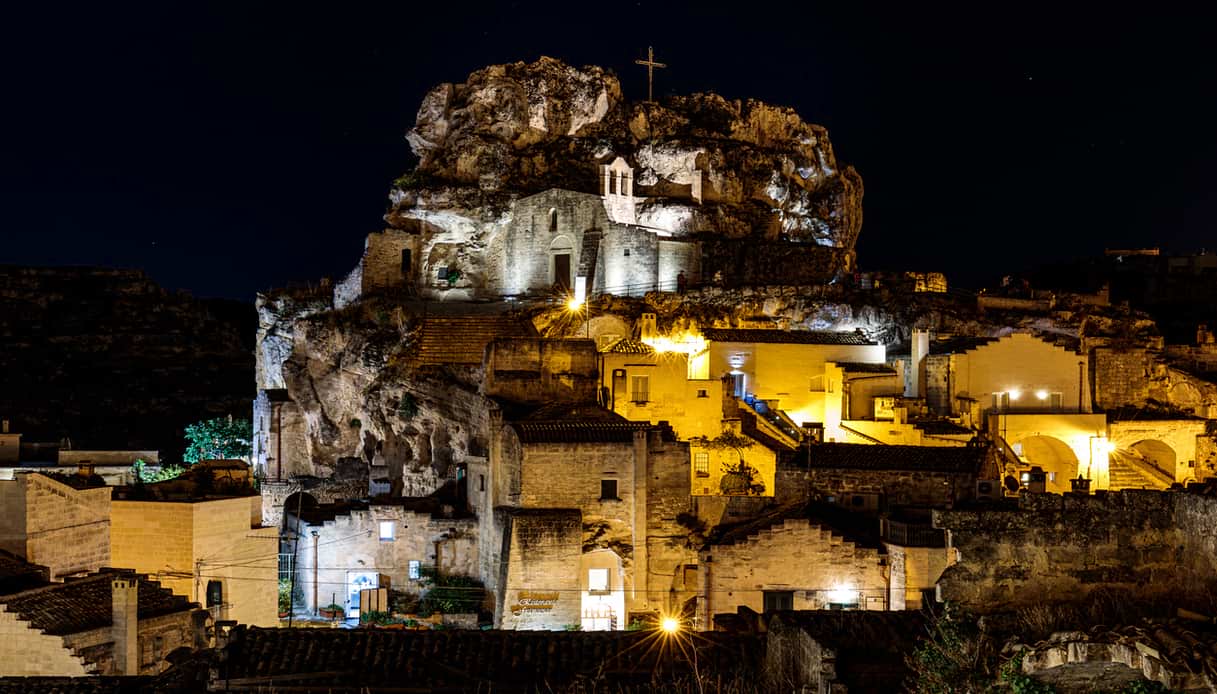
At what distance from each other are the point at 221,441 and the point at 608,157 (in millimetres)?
22196

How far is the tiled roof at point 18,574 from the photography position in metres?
20.1

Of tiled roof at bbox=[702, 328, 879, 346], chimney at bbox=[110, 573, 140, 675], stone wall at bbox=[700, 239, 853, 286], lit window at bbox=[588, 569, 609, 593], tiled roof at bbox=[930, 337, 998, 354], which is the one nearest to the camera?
chimney at bbox=[110, 573, 140, 675]

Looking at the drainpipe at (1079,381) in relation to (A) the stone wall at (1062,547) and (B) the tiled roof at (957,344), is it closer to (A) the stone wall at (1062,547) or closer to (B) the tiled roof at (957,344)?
(B) the tiled roof at (957,344)

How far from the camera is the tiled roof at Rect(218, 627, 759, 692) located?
15391mm

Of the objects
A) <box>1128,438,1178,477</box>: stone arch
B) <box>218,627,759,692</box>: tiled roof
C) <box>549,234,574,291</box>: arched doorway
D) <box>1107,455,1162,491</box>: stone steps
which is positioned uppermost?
<box>549,234,574,291</box>: arched doorway

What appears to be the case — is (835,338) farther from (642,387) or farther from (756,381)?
(642,387)

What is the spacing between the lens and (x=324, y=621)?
94.2 ft

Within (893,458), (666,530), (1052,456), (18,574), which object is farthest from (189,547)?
(1052,456)

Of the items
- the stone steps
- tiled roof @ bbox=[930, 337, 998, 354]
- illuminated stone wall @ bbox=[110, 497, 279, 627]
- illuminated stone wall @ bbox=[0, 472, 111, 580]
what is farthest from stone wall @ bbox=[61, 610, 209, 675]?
the stone steps

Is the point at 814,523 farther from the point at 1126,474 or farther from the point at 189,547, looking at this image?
the point at 1126,474

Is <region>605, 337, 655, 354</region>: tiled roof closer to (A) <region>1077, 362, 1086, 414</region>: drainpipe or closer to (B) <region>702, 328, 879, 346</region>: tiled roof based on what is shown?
(B) <region>702, 328, 879, 346</region>: tiled roof

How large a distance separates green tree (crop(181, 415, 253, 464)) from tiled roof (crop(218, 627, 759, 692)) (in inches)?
1364

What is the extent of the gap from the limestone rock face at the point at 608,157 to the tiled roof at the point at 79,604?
3141 cm

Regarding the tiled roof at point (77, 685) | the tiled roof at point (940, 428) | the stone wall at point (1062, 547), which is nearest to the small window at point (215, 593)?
the tiled roof at point (77, 685)
